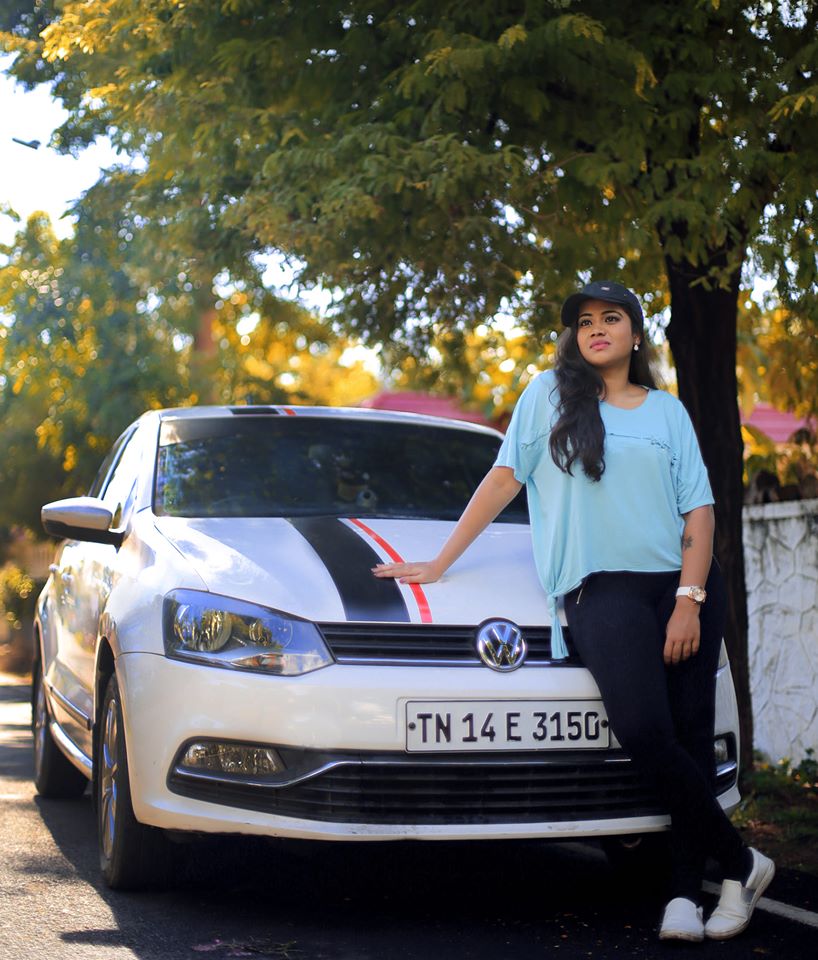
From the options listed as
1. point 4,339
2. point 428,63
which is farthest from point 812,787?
point 4,339

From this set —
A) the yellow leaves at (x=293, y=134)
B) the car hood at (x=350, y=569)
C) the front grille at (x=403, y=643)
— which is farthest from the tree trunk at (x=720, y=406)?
the front grille at (x=403, y=643)

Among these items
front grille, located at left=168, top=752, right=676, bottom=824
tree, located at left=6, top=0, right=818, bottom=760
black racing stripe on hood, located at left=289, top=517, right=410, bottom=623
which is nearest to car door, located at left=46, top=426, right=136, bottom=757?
black racing stripe on hood, located at left=289, top=517, right=410, bottom=623

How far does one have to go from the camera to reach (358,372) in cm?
4962

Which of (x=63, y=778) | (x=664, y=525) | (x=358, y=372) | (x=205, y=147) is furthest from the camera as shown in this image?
(x=358, y=372)

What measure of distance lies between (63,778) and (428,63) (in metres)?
3.58

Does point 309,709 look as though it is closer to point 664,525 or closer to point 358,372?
point 664,525

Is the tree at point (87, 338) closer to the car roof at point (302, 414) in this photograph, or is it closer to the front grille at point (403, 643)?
the car roof at point (302, 414)

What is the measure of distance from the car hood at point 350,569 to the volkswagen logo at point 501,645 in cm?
3

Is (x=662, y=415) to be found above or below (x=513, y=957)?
above

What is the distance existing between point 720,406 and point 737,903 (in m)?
3.64

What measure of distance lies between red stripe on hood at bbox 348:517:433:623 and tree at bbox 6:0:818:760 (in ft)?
6.09

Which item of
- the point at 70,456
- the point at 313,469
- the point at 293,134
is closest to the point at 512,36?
the point at 293,134

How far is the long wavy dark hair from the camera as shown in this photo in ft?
14.0

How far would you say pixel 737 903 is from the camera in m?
4.21
